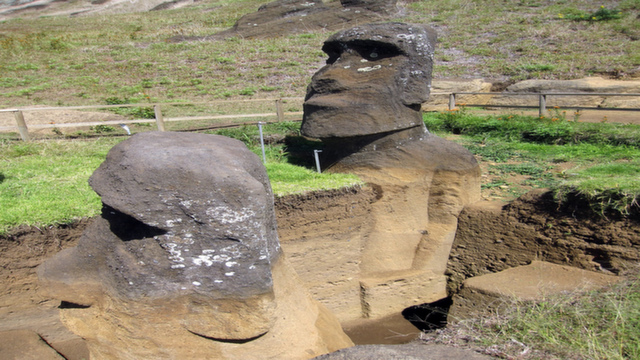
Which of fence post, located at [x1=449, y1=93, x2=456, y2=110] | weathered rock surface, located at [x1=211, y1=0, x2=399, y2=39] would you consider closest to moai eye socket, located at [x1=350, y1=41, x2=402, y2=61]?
fence post, located at [x1=449, y1=93, x2=456, y2=110]

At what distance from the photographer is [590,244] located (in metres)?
4.46

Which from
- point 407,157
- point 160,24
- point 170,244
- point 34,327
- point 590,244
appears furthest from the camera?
point 160,24

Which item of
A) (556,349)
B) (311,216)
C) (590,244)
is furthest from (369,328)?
(556,349)

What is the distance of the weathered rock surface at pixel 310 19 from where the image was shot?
1988 centimetres

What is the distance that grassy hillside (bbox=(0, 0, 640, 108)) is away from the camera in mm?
13375

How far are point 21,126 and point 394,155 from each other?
6.53 metres

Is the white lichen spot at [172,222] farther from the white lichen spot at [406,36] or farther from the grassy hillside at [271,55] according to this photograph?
the grassy hillside at [271,55]

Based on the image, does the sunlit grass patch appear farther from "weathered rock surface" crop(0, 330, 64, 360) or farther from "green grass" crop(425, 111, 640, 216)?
"weathered rock surface" crop(0, 330, 64, 360)

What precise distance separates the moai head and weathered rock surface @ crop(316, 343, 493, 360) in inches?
114

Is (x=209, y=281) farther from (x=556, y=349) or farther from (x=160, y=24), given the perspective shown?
(x=160, y=24)

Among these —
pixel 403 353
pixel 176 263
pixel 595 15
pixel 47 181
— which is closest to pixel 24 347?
pixel 176 263

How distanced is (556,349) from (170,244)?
7.28 ft

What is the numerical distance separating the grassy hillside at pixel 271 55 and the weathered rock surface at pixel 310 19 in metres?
1.03

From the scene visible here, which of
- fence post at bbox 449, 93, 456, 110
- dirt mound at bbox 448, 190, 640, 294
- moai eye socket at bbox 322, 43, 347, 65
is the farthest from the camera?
fence post at bbox 449, 93, 456, 110
